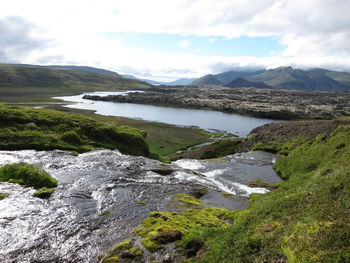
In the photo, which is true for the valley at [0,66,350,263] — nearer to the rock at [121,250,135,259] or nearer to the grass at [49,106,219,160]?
the rock at [121,250,135,259]

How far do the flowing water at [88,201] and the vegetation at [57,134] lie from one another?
3.79 metres

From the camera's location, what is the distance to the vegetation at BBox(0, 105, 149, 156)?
148 ft

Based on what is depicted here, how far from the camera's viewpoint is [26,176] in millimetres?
30078

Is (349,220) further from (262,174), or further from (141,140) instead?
(141,140)

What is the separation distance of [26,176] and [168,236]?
21.7m

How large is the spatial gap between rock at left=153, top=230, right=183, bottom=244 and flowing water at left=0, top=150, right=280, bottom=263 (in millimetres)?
3142

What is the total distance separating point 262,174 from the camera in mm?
48156

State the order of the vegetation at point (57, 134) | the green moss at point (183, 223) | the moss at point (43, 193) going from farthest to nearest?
the vegetation at point (57, 134) → the moss at point (43, 193) → the green moss at point (183, 223)

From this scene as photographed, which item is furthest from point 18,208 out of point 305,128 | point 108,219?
point 305,128

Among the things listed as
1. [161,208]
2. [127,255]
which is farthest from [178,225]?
[127,255]

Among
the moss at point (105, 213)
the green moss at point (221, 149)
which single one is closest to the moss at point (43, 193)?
the moss at point (105, 213)

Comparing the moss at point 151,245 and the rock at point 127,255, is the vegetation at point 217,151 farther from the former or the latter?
the rock at point 127,255

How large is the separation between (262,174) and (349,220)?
34.2 metres

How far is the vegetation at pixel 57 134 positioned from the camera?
4522cm
